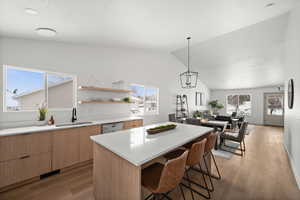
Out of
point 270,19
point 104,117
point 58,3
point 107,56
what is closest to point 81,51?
point 107,56

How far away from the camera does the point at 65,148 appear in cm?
226

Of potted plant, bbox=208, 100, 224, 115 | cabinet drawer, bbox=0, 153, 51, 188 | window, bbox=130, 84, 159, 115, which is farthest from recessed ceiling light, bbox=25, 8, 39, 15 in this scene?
potted plant, bbox=208, 100, 224, 115

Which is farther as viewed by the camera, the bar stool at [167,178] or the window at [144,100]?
the window at [144,100]

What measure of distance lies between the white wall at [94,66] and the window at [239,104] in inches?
220

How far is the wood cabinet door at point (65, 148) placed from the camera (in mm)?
2168

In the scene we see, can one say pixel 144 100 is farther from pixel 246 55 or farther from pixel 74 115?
pixel 246 55

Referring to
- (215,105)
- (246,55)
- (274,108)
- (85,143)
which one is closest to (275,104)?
(274,108)

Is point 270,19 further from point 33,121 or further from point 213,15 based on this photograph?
point 33,121

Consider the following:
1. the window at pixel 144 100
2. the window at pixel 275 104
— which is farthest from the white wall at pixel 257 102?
the window at pixel 144 100

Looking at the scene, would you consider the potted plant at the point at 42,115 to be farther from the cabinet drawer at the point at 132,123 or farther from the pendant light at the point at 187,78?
the pendant light at the point at 187,78

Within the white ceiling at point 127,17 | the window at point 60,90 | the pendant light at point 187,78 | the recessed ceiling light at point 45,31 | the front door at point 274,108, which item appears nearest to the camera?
the white ceiling at point 127,17

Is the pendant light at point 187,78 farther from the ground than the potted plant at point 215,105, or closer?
farther from the ground

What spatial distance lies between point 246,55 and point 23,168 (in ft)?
22.5

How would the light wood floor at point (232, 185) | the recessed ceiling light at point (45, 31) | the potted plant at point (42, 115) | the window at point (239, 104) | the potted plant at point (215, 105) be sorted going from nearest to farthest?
the light wood floor at point (232, 185) < the recessed ceiling light at point (45, 31) < the potted plant at point (42, 115) < the window at point (239, 104) < the potted plant at point (215, 105)
